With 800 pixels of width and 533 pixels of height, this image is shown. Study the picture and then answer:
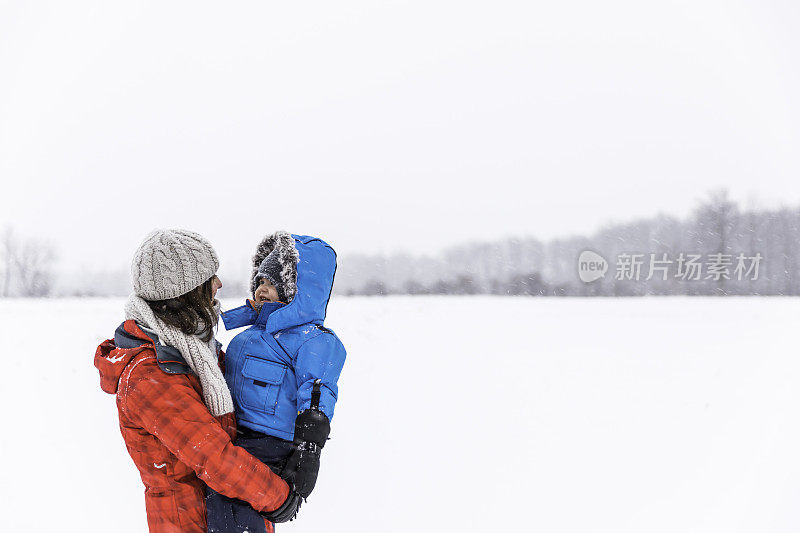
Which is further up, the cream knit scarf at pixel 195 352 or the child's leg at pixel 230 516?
the cream knit scarf at pixel 195 352

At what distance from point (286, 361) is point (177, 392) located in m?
0.44

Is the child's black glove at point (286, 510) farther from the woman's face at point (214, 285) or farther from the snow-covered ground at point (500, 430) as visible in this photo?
the snow-covered ground at point (500, 430)

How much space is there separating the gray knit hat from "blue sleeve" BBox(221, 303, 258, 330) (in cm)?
42

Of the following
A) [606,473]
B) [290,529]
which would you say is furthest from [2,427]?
[606,473]

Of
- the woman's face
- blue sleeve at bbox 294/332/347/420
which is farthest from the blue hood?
the woman's face

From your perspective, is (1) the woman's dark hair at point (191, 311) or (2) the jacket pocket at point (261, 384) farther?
(2) the jacket pocket at point (261, 384)

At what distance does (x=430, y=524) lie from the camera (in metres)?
4.65

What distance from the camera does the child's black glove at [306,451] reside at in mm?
1664

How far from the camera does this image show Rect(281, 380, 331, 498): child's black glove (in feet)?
5.46

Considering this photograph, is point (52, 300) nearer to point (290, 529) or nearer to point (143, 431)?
point (290, 529)

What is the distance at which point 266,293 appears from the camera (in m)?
2.10

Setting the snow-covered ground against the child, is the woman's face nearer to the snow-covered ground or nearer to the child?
the child

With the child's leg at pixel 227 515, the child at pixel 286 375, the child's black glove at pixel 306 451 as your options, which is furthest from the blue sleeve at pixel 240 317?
the child's leg at pixel 227 515

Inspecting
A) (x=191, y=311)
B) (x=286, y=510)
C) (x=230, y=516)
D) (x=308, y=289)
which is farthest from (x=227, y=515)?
(x=308, y=289)
